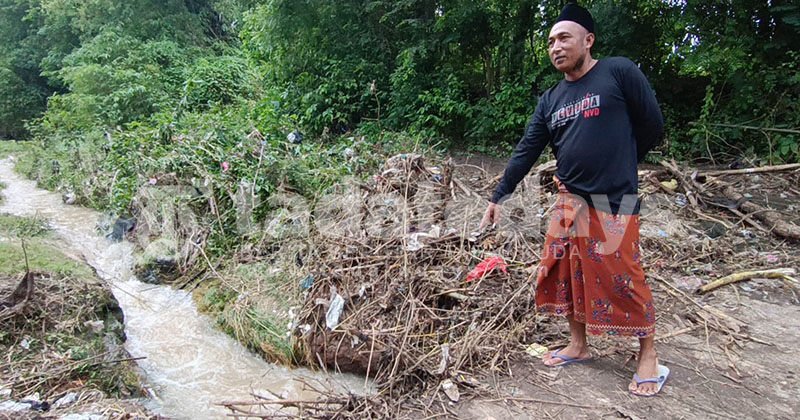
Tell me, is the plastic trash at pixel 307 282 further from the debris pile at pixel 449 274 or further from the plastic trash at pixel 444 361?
the plastic trash at pixel 444 361

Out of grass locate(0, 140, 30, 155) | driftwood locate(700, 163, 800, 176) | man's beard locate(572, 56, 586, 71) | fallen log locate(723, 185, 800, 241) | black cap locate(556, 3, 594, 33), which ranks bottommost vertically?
grass locate(0, 140, 30, 155)

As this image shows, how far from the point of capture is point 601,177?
198cm

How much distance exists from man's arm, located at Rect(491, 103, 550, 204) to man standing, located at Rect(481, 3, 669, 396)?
33 mm

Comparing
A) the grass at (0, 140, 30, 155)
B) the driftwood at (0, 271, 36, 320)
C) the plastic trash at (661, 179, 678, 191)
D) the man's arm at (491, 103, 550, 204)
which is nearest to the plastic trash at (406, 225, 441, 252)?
the man's arm at (491, 103, 550, 204)

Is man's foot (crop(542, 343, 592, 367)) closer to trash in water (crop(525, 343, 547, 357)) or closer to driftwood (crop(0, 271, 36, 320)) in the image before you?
trash in water (crop(525, 343, 547, 357))

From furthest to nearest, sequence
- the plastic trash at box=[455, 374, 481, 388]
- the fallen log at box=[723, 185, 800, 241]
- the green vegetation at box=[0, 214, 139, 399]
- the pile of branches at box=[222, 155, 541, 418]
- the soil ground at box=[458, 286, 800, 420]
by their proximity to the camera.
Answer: the fallen log at box=[723, 185, 800, 241]
the green vegetation at box=[0, 214, 139, 399]
the pile of branches at box=[222, 155, 541, 418]
the plastic trash at box=[455, 374, 481, 388]
the soil ground at box=[458, 286, 800, 420]

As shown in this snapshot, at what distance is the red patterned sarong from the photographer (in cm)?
199

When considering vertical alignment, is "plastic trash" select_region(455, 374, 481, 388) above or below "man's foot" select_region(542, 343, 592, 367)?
below

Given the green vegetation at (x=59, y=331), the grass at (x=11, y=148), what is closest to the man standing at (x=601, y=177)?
the green vegetation at (x=59, y=331)

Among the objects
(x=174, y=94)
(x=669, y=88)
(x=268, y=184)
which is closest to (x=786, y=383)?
(x=268, y=184)

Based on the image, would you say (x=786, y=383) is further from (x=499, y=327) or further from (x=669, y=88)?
(x=669, y=88)

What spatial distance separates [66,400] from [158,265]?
251 cm

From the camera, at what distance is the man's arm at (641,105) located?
6.23ft

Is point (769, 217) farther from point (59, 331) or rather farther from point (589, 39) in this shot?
point (59, 331)
